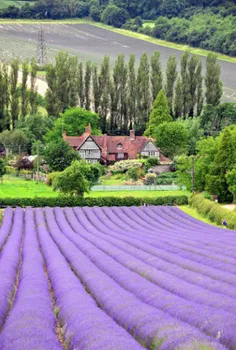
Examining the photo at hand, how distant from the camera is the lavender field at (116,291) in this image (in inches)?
494

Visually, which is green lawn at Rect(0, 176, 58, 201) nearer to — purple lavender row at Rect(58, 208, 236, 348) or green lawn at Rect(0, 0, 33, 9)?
purple lavender row at Rect(58, 208, 236, 348)

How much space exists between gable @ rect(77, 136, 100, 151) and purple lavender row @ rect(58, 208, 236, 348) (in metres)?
48.5

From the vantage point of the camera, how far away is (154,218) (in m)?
46.1

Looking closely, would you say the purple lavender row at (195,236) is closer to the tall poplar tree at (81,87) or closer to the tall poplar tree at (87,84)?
the tall poplar tree at (87,84)

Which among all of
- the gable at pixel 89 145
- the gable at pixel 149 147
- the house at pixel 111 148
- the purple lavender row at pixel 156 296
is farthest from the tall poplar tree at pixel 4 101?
the purple lavender row at pixel 156 296

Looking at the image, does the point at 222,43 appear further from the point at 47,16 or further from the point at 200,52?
the point at 47,16

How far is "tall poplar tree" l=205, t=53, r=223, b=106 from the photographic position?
296 feet

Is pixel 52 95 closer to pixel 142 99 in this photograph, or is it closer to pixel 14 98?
pixel 14 98

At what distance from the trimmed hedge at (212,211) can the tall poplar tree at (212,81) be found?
3898cm

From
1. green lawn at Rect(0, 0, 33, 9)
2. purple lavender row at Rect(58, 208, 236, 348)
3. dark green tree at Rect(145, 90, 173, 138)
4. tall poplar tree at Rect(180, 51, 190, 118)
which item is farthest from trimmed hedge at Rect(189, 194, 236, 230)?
green lawn at Rect(0, 0, 33, 9)

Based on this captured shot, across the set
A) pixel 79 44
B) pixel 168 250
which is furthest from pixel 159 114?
pixel 79 44

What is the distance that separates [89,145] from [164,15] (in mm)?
95756

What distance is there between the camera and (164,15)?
16725cm

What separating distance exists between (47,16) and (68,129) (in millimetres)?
84307
